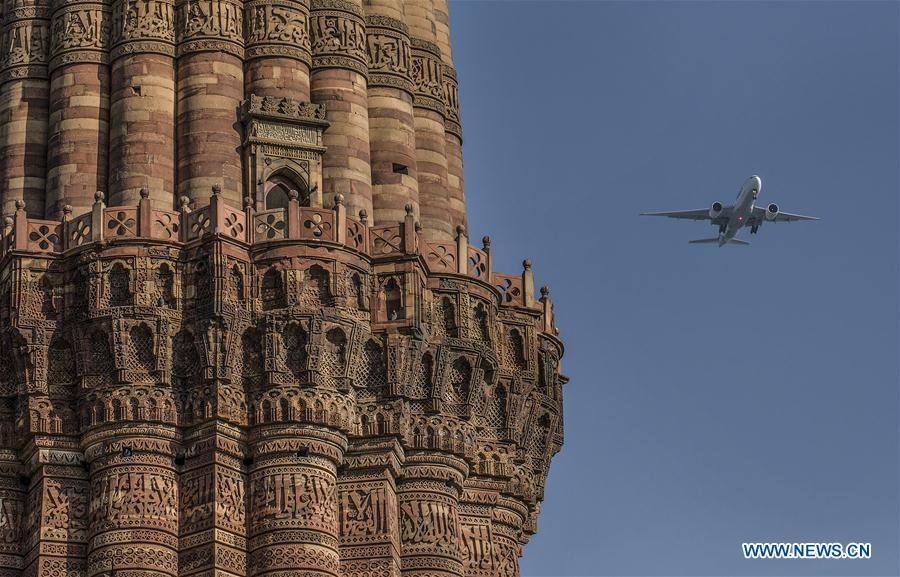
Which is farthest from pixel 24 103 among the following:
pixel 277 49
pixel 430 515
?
pixel 430 515

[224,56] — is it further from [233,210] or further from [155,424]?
[155,424]

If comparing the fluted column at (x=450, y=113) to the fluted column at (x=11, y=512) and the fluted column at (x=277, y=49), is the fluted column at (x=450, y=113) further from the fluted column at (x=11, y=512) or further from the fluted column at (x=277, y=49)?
the fluted column at (x=11, y=512)

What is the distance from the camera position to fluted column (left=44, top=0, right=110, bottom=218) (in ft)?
122

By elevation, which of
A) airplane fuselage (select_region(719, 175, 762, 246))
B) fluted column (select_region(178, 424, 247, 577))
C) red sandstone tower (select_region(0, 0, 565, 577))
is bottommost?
fluted column (select_region(178, 424, 247, 577))

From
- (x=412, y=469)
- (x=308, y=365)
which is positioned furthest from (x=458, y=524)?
(x=308, y=365)

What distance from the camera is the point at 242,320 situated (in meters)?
35.3

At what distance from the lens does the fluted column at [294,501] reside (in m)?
34.4

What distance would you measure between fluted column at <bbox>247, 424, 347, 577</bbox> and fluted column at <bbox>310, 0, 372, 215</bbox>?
3.98 metres

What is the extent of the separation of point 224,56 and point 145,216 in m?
3.35

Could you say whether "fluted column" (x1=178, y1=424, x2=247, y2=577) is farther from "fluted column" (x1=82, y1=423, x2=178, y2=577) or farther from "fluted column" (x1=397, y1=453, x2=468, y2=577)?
"fluted column" (x1=397, y1=453, x2=468, y2=577)

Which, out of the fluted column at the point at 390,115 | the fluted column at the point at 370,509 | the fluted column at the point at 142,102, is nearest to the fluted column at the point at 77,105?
the fluted column at the point at 142,102

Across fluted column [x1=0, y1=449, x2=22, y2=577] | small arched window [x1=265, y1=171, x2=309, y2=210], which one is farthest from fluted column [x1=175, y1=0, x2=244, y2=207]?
fluted column [x1=0, y1=449, x2=22, y2=577]

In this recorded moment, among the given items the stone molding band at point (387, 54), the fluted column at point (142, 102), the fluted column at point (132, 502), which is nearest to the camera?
the fluted column at point (132, 502)

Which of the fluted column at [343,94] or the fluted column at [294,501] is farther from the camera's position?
the fluted column at [343,94]
